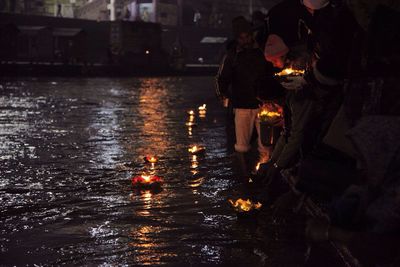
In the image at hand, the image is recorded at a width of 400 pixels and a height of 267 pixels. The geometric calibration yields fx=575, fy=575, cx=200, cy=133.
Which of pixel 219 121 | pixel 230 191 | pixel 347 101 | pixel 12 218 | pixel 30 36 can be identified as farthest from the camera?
pixel 30 36

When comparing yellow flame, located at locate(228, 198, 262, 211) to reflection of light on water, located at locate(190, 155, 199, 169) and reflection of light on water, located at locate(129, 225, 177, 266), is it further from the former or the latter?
reflection of light on water, located at locate(190, 155, 199, 169)

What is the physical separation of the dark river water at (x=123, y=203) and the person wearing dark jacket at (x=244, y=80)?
2.50 ft

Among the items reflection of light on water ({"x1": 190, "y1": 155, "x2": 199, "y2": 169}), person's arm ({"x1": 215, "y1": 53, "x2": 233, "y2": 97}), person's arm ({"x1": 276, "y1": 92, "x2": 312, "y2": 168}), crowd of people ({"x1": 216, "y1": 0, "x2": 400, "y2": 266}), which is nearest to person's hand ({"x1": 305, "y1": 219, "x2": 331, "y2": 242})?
crowd of people ({"x1": 216, "y1": 0, "x2": 400, "y2": 266})

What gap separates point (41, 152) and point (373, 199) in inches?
331

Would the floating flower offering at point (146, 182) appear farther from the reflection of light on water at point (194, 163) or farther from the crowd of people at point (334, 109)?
the reflection of light on water at point (194, 163)

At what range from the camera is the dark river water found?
Result: 5219 millimetres

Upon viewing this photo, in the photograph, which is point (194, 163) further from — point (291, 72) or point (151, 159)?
point (291, 72)

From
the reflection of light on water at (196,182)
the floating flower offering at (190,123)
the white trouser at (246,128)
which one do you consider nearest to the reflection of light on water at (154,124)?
the floating flower offering at (190,123)

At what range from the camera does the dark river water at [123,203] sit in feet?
17.1

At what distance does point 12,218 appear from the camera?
20.8ft

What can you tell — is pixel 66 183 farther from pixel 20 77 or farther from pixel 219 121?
pixel 20 77

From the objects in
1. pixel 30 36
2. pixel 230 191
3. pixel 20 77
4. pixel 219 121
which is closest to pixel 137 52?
pixel 30 36

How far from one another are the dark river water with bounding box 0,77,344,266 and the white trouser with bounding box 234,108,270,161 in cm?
57

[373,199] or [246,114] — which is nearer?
[373,199]
